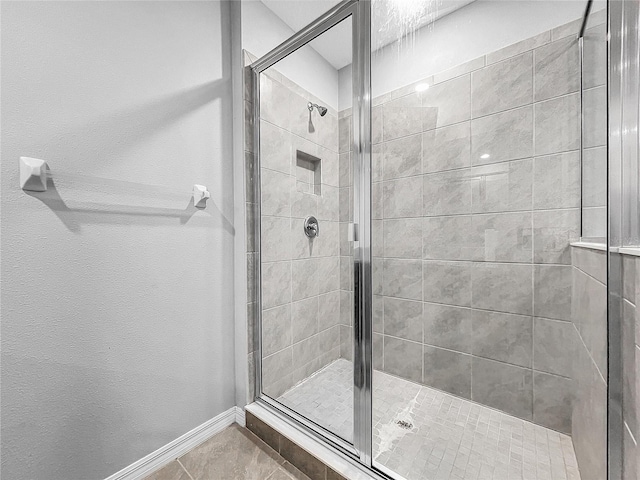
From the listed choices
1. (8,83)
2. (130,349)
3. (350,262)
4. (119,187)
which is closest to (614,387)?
(350,262)

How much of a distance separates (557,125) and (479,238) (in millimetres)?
590

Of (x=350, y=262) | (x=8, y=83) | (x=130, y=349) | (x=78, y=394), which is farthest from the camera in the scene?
(x=350, y=262)

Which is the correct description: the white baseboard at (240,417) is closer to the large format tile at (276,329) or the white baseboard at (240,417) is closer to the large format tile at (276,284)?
the large format tile at (276,329)

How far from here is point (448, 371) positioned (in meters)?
1.48

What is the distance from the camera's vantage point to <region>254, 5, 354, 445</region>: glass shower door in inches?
52.2

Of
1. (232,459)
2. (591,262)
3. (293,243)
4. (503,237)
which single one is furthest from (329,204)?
(232,459)

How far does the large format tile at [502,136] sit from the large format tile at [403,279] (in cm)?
63

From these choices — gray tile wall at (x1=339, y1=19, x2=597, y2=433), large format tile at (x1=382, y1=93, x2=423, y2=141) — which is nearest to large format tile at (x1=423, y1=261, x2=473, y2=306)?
gray tile wall at (x1=339, y1=19, x2=597, y2=433)

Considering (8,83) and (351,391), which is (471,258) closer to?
(351,391)

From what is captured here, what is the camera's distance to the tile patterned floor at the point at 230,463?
1045 mm

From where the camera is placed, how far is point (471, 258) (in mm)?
1420

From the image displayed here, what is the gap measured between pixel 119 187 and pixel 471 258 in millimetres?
1619

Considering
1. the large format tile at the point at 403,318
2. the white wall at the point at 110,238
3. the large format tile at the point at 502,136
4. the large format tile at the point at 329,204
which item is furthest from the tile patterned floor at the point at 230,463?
the large format tile at the point at 502,136

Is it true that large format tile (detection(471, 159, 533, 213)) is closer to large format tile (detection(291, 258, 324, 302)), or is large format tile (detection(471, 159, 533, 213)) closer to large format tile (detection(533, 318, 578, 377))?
large format tile (detection(533, 318, 578, 377))
